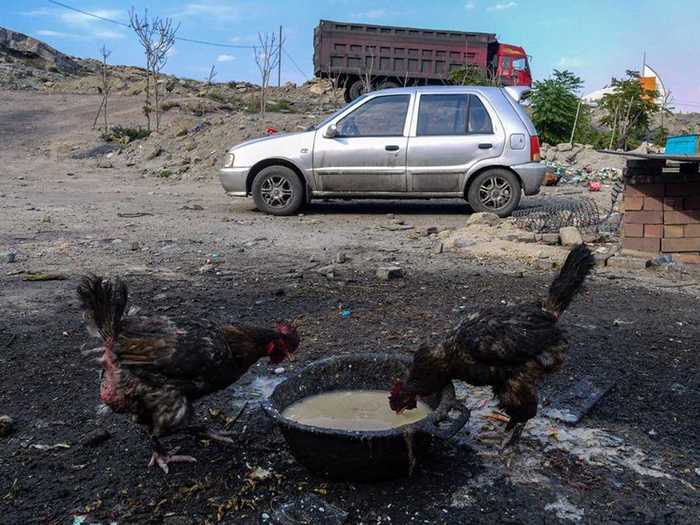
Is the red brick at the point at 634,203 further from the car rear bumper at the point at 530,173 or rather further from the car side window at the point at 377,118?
the car side window at the point at 377,118

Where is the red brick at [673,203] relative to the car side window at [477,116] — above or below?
below

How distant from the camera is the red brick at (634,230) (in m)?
7.67

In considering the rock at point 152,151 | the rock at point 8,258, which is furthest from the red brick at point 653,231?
the rock at point 152,151

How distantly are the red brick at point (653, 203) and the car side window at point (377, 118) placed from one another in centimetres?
403

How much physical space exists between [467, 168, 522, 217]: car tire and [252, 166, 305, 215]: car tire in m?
2.78

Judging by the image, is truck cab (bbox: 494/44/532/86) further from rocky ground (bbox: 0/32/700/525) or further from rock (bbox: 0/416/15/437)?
rock (bbox: 0/416/15/437)

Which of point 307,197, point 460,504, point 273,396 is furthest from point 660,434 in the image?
point 307,197

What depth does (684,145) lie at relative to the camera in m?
6.88

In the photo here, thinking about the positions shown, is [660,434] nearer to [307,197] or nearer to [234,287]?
[234,287]

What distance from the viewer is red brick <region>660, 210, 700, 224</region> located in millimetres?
7645

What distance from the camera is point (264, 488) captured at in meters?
3.08

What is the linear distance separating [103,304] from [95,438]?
31.6 inches

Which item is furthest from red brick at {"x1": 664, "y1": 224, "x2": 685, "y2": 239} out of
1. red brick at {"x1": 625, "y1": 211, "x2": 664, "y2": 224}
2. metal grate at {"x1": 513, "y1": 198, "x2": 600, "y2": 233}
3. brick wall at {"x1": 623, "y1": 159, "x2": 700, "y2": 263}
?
metal grate at {"x1": 513, "y1": 198, "x2": 600, "y2": 233}

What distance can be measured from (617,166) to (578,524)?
51.5 ft
